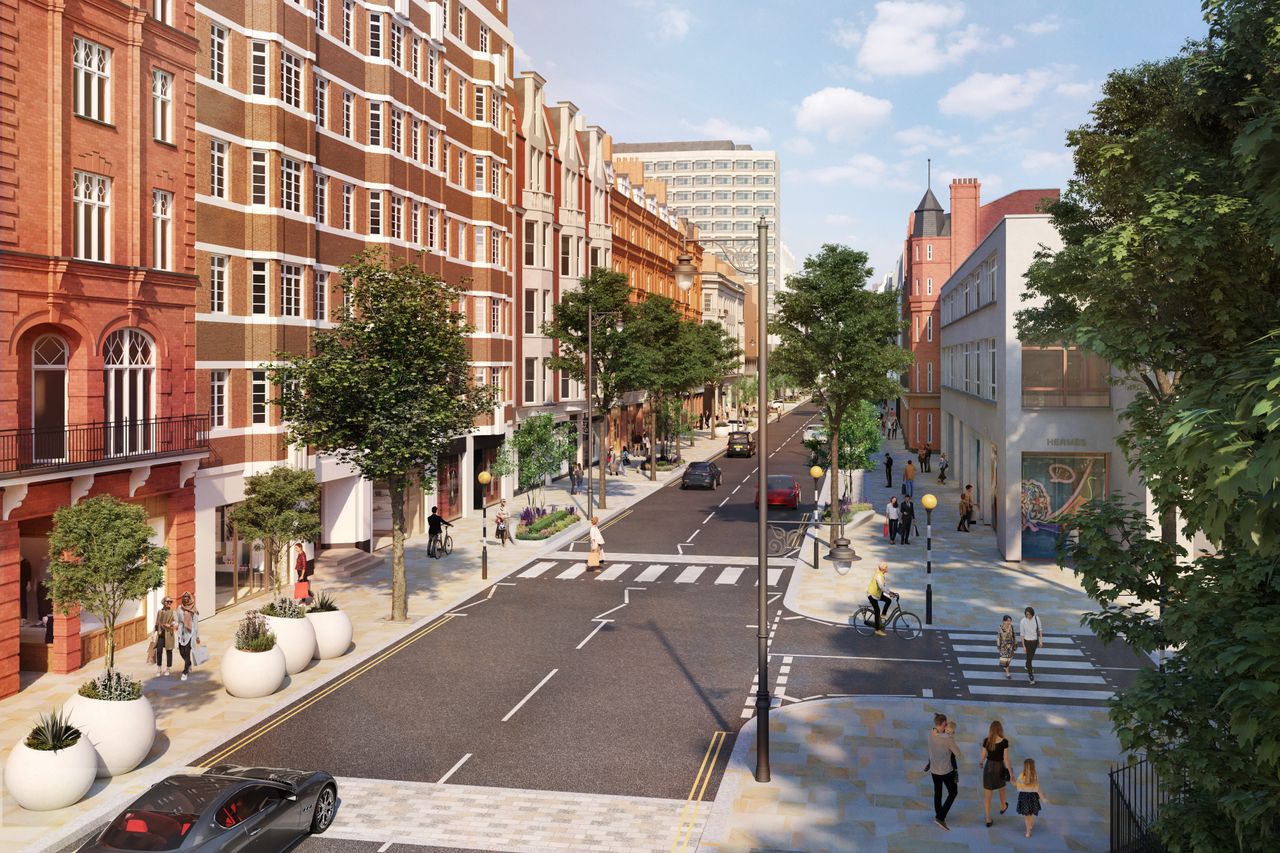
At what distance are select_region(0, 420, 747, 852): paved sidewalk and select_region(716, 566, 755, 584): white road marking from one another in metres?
7.21

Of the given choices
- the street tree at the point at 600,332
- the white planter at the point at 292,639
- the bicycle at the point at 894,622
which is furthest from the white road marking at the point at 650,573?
the street tree at the point at 600,332

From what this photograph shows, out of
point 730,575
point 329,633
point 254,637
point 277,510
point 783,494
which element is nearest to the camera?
point 254,637

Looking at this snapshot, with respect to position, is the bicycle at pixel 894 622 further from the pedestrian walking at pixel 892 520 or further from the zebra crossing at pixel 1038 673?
the pedestrian walking at pixel 892 520

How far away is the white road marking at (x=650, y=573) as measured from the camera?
32.9 meters

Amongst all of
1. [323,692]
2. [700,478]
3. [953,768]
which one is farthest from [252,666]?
[700,478]

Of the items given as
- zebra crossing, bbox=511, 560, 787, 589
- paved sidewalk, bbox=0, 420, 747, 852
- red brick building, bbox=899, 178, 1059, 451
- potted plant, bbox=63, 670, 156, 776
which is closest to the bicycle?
zebra crossing, bbox=511, 560, 787, 589

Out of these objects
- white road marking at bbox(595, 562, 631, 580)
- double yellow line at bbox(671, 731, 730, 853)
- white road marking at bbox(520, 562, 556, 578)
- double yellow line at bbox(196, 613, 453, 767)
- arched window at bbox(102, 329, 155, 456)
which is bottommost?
double yellow line at bbox(671, 731, 730, 853)

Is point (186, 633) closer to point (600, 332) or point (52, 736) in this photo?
point (52, 736)

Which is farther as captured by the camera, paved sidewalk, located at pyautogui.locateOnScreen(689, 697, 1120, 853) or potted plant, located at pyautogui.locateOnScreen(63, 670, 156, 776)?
potted plant, located at pyautogui.locateOnScreen(63, 670, 156, 776)

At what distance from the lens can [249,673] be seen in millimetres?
20391

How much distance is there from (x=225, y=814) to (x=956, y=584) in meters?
23.6

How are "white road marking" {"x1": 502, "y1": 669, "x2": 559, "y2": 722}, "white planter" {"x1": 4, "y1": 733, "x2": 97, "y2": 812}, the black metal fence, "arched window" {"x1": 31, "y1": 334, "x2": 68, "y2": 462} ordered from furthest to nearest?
"arched window" {"x1": 31, "y1": 334, "x2": 68, "y2": 462} → "white road marking" {"x1": 502, "y1": 669, "x2": 559, "y2": 722} → "white planter" {"x1": 4, "y1": 733, "x2": 97, "y2": 812} → the black metal fence

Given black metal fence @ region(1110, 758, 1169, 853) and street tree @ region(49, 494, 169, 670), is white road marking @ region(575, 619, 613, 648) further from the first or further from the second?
black metal fence @ region(1110, 758, 1169, 853)

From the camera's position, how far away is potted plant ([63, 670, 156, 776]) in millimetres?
16578
